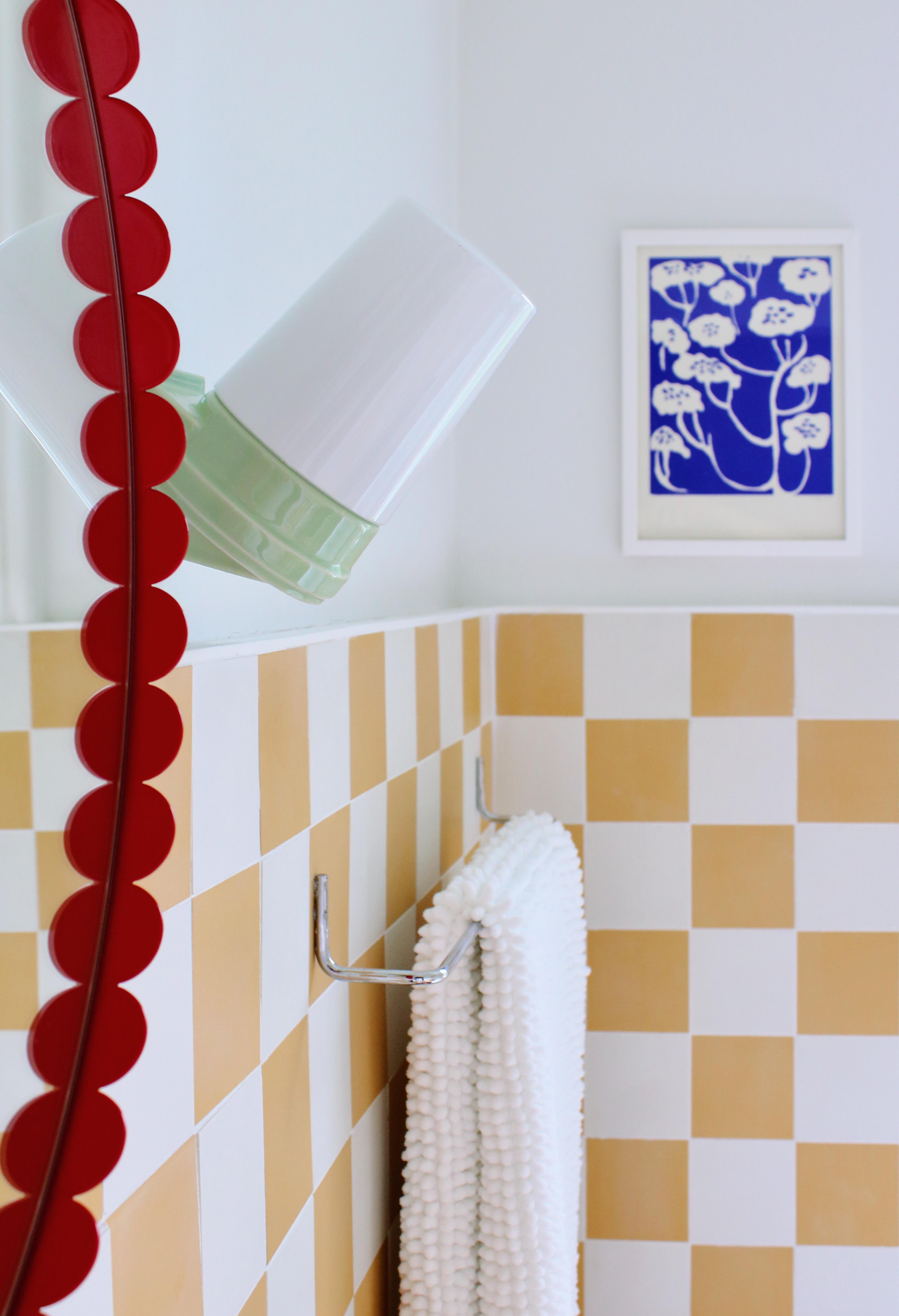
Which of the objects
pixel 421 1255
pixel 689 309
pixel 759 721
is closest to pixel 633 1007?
pixel 759 721

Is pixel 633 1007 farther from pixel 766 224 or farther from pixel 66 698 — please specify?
pixel 66 698

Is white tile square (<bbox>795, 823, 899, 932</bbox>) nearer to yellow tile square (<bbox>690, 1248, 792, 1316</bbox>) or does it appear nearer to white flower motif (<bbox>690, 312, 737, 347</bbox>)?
yellow tile square (<bbox>690, 1248, 792, 1316</bbox>)

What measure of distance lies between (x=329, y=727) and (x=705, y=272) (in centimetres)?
87

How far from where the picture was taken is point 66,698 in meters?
0.21

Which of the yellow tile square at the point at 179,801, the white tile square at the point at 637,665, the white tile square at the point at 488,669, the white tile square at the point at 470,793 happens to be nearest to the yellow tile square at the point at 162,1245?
the yellow tile square at the point at 179,801

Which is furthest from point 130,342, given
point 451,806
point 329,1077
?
point 451,806

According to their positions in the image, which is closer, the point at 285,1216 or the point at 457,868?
the point at 285,1216

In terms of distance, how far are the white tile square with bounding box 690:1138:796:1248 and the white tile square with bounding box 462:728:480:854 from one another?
1.54ft

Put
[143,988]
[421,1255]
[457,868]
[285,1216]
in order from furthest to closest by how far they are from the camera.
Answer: [457,868], [421,1255], [285,1216], [143,988]

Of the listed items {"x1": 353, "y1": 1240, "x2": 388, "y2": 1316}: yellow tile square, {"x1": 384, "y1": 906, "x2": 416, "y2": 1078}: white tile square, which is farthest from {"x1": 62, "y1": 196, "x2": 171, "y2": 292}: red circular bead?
{"x1": 353, "y1": 1240, "x2": 388, "y2": 1316}: yellow tile square

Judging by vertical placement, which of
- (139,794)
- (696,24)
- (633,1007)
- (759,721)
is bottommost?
(633,1007)

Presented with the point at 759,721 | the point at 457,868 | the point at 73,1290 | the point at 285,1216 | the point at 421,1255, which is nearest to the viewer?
the point at 73,1290

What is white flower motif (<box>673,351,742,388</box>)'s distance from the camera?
3.96ft

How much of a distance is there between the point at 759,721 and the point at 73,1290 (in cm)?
105
